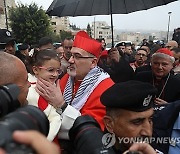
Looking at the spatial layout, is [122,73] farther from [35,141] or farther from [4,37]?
[35,141]

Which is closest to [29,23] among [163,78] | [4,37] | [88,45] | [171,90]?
[4,37]

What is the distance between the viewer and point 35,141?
650 mm

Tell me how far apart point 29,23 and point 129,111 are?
31.9 metres

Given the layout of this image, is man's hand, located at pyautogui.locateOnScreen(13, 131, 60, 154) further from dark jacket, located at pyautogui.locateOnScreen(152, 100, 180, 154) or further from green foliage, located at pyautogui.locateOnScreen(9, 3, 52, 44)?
green foliage, located at pyautogui.locateOnScreen(9, 3, 52, 44)

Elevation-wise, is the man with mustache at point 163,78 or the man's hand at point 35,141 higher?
the man's hand at point 35,141

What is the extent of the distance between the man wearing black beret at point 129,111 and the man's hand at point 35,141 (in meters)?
1.13

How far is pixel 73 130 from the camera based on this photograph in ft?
5.30

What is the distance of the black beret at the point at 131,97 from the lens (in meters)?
1.80

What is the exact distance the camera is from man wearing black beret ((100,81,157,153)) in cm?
178

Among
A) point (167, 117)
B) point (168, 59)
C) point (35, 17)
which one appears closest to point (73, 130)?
point (167, 117)

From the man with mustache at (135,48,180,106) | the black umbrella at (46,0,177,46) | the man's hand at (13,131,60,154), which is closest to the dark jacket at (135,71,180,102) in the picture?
the man with mustache at (135,48,180,106)

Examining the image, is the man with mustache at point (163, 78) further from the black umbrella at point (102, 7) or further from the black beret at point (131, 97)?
the black beret at point (131, 97)

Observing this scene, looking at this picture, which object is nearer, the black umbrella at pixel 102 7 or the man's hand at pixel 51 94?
the man's hand at pixel 51 94

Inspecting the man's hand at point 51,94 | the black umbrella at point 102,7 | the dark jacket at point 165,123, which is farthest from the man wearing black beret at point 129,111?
the black umbrella at point 102,7
